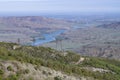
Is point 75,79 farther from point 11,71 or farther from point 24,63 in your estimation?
point 11,71

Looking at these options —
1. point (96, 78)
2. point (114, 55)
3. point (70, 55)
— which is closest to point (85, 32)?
point (114, 55)

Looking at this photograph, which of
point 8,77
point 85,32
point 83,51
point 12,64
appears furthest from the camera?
point 85,32

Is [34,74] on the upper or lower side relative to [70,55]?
upper

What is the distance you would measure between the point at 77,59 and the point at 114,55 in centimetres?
6465

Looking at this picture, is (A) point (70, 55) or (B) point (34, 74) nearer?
(B) point (34, 74)

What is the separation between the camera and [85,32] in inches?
7515

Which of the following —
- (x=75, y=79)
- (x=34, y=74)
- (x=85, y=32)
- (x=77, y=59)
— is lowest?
(x=85, y=32)

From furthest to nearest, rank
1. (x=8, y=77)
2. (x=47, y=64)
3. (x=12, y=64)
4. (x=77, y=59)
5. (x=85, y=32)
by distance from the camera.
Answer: (x=85, y=32) < (x=77, y=59) < (x=47, y=64) < (x=12, y=64) < (x=8, y=77)

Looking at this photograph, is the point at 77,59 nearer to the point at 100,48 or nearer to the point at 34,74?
the point at 34,74

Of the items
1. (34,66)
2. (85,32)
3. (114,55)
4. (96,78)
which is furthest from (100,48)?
(34,66)

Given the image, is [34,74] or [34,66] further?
[34,66]

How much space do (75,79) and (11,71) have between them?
598cm

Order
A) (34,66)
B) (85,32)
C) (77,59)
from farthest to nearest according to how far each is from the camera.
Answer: (85,32)
(77,59)
(34,66)

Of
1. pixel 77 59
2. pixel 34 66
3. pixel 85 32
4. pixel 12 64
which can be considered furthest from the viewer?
pixel 85 32
